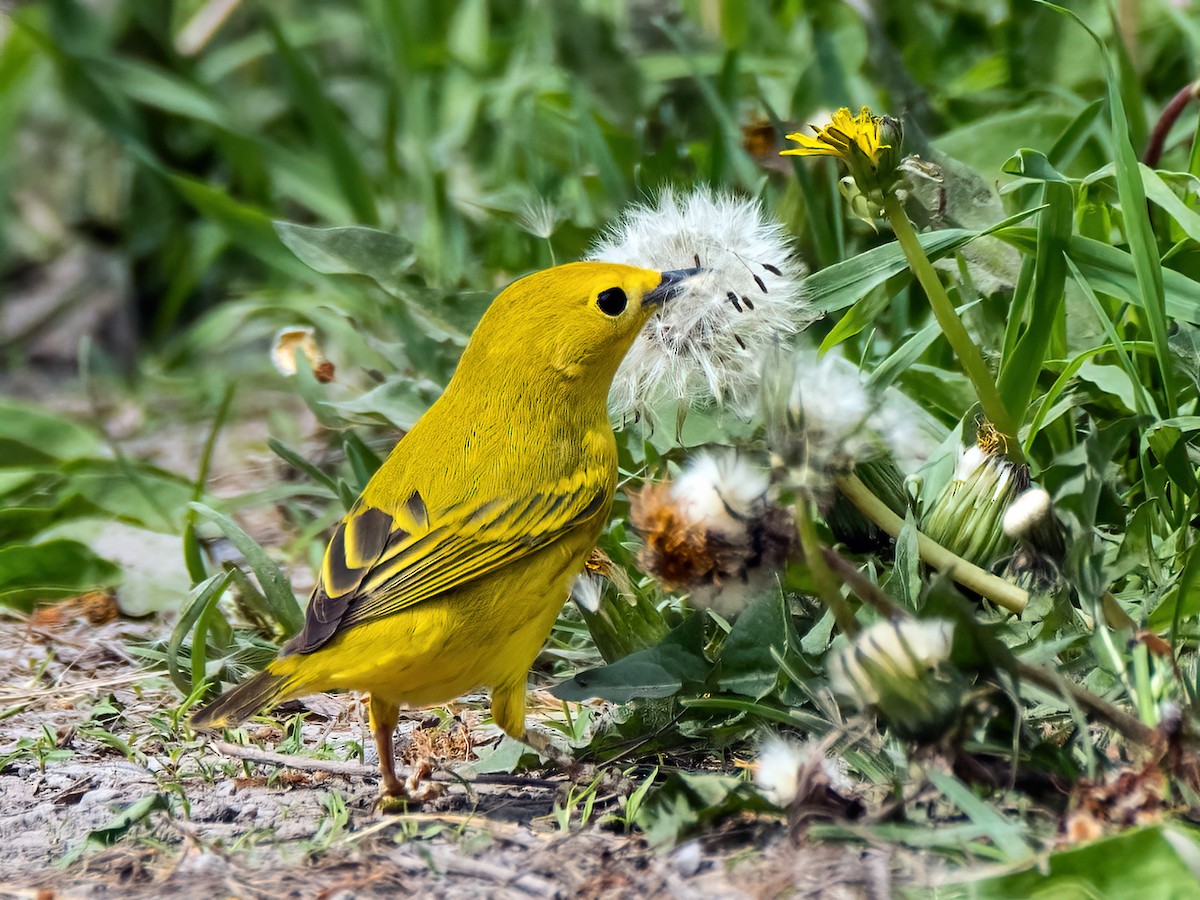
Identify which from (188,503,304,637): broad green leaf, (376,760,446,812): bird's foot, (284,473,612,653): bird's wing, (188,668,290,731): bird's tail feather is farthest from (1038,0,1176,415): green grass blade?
(188,503,304,637): broad green leaf

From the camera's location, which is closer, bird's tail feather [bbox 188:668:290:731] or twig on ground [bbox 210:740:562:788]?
bird's tail feather [bbox 188:668:290:731]

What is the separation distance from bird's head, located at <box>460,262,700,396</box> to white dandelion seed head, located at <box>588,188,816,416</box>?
0.06 meters

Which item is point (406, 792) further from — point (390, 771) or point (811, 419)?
point (811, 419)

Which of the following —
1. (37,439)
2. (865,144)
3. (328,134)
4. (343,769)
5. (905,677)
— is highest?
(865,144)

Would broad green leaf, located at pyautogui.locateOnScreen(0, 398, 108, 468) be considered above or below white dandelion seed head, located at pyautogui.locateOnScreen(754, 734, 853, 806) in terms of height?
below

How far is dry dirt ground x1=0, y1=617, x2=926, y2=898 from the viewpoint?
208cm

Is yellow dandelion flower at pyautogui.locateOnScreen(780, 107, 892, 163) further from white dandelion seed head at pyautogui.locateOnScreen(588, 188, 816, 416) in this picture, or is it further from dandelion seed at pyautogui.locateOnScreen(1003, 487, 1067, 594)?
dandelion seed at pyautogui.locateOnScreen(1003, 487, 1067, 594)

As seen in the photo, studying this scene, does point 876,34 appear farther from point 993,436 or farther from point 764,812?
point 764,812

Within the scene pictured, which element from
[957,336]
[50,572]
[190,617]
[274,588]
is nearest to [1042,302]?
[957,336]

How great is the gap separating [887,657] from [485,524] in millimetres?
1079

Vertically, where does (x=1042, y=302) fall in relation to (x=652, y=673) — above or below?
above

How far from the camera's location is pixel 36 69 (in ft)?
19.9

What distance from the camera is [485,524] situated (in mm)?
2740

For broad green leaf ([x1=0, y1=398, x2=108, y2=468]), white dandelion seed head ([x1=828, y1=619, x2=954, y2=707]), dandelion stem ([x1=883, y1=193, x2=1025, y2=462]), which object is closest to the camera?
white dandelion seed head ([x1=828, y1=619, x2=954, y2=707])
